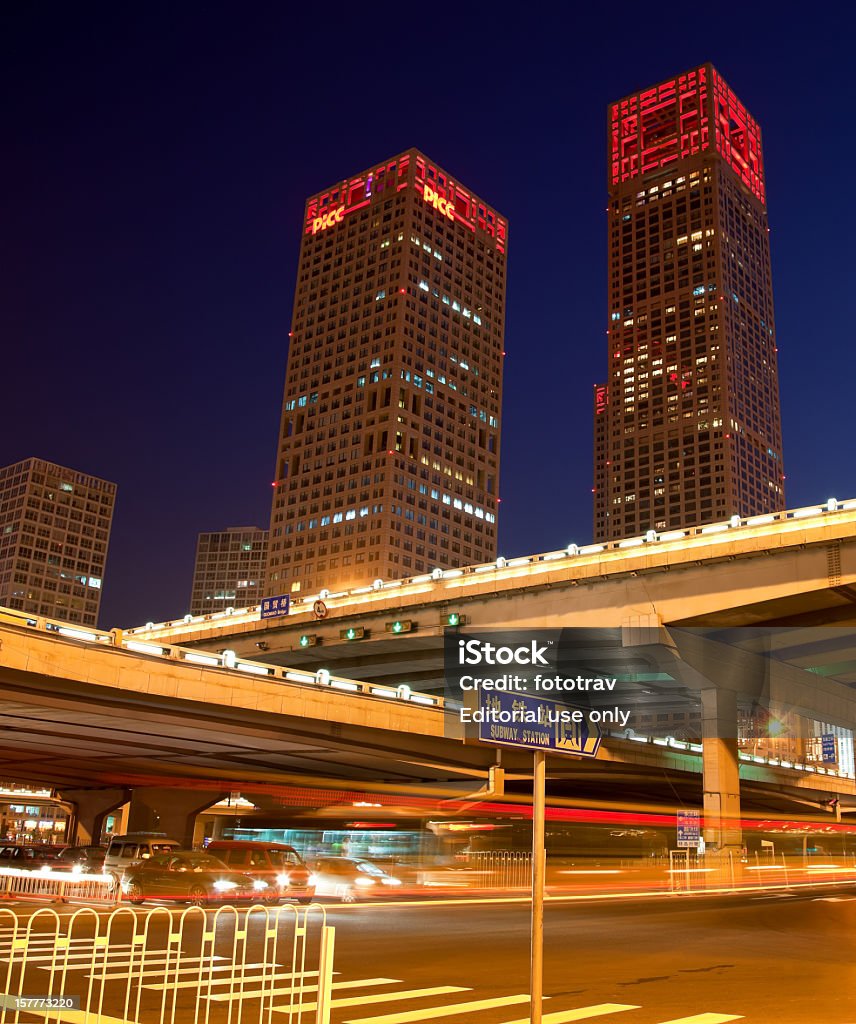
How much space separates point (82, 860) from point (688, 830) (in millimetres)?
25000

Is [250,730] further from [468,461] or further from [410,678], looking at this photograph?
[468,461]

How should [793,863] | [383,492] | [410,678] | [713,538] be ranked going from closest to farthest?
[713,538]
[793,863]
[410,678]
[383,492]

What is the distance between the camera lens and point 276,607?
65.6 metres

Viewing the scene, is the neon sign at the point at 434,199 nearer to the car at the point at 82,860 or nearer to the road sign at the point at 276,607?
the road sign at the point at 276,607

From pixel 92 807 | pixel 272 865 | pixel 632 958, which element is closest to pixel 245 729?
pixel 272 865

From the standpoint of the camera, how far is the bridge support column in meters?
46.2

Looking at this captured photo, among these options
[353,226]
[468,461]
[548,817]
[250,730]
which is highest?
[353,226]

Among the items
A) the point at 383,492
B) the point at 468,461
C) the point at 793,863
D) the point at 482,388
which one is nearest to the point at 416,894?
the point at 793,863

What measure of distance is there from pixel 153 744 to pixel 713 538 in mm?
26886

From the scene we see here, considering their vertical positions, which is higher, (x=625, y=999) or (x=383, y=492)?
(x=383, y=492)

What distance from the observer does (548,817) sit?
40.5 metres

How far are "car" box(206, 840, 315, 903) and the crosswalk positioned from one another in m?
14.5

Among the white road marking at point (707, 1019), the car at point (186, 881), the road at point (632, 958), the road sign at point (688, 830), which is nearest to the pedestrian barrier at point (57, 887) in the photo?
the car at point (186, 881)

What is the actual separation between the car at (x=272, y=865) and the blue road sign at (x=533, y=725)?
2264 centimetres
